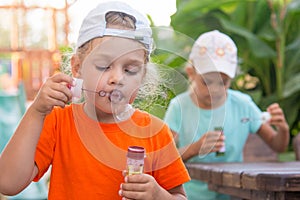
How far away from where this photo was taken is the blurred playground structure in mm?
7727

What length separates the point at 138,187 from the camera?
59.5 inches

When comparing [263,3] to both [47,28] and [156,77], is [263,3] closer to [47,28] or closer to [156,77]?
[156,77]

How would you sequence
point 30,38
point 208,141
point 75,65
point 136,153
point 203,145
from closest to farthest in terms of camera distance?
point 136,153 < point 75,65 < point 208,141 < point 203,145 < point 30,38

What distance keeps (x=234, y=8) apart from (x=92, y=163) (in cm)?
302

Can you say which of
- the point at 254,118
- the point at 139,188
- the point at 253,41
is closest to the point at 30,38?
the point at 253,41

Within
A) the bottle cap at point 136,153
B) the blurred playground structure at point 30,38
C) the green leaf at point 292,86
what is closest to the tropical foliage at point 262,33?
the green leaf at point 292,86

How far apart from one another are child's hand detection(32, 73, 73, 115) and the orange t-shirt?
14 cm

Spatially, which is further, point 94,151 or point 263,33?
point 263,33

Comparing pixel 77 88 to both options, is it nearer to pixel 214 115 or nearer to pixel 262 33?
pixel 214 115

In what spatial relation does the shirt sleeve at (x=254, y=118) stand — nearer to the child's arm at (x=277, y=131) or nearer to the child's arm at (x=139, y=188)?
the child's arm at (x=277, y=131)

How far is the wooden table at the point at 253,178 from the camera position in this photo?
2.13 m

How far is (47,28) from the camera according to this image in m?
7.84

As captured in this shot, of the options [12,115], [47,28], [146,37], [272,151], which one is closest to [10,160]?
[146,37]

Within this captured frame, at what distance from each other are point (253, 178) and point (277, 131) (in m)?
0.89
